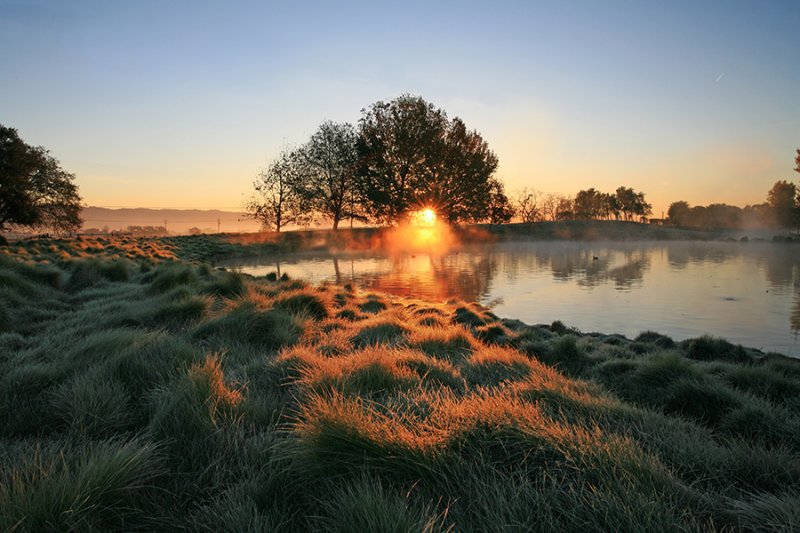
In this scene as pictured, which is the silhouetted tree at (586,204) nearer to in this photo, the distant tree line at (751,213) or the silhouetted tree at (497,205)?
the distant tree line at (751,213)

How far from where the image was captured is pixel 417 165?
4103 cm

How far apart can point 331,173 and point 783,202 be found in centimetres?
7346

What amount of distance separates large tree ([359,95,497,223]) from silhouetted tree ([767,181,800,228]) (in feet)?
175

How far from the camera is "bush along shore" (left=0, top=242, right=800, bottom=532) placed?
1.71 metres

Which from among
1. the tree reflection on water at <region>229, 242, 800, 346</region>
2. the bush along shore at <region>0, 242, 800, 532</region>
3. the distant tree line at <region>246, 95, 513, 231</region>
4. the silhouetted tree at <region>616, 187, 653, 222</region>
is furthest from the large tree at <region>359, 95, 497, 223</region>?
the silhouetted tree at <region>616, 187, 653, 222</region>

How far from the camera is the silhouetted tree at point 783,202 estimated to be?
62.7 metres

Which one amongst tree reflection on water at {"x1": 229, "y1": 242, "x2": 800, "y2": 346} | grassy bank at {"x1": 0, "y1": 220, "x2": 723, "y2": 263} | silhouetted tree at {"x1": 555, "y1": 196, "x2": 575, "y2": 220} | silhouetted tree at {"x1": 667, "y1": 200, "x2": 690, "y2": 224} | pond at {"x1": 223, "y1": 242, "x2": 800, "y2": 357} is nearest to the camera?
pond at {"x1": 223, "y1": 242, "x2": 800, "y2": 357}

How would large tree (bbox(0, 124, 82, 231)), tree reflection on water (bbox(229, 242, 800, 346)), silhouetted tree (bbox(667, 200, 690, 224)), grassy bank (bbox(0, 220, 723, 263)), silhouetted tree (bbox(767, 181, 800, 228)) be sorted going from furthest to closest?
silhouetted tree (bbox(667, 200, 690, 224)), silhouetted tree (bbox(767, 181, 800, 228)), large tree (bbox(0, 124, 82, 231)), grassy bank (bbox(0, 220, 723, 263)), tree reflection on water (bbox(229, 242, 800, 346))

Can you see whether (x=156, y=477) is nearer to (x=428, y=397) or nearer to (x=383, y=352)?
(x=428, y=397)

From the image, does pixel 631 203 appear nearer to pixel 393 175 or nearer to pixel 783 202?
pixel 783 202

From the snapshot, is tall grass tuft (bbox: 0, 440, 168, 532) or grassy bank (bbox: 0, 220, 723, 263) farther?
grassy bank (bbox: 0, 220, 723, 263)

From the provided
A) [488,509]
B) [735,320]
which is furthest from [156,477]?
[735,320]

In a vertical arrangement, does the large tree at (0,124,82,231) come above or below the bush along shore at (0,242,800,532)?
above

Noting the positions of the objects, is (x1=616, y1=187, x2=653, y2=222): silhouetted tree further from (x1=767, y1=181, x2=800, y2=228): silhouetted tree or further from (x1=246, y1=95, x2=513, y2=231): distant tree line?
(x1=246, y1=95, x2=513, y2=231): distant tree line
